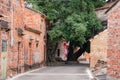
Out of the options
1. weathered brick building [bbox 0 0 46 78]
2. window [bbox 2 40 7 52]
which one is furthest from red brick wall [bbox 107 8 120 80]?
window [bbox 2 40 7 52]

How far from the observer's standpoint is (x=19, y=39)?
31.6 metres

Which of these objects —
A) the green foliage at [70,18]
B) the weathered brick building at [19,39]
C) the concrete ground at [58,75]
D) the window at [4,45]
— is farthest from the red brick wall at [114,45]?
the green foliage at [70,18]

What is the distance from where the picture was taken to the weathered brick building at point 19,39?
26562 mm

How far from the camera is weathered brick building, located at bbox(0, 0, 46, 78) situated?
2656cm

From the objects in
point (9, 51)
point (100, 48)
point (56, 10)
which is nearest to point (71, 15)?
point (56, 10)

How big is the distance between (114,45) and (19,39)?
1361 centimetres

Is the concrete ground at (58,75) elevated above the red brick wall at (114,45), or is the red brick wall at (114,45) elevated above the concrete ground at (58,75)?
the red brick wall at (114,45)

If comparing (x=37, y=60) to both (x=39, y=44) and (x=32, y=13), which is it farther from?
(x=32, y=13)

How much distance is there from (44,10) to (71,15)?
156 inches

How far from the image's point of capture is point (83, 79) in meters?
25.9

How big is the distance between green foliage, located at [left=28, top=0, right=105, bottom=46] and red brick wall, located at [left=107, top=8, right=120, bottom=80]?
79.5ft

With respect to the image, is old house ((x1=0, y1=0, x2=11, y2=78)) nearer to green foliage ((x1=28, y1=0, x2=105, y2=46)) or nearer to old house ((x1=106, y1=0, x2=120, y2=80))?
old house ((x1=106, y1=0, x2=120, y2=80))

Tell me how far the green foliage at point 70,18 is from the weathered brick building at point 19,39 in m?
2.77

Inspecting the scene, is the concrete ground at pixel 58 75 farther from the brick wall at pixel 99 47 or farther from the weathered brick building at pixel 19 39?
the brick wall at pixel 99 47
